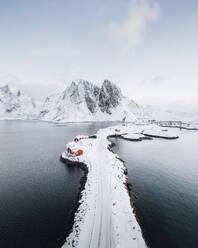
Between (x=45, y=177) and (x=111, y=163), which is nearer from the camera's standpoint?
(x=45, y=177)

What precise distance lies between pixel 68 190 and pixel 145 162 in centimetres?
2394

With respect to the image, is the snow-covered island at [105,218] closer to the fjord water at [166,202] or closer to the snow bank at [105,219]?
the snow bank at [105,219]

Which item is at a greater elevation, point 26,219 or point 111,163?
point 111,163

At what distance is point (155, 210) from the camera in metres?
17.3

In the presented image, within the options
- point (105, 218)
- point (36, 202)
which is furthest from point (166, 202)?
point (36, 202)

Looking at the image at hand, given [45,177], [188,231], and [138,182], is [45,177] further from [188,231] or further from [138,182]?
[188,231]

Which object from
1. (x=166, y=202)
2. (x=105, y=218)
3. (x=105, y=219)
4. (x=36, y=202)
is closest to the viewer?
(x=105, y=219)

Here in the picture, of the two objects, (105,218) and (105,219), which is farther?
(105,218)

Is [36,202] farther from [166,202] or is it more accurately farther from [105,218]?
[166,202]

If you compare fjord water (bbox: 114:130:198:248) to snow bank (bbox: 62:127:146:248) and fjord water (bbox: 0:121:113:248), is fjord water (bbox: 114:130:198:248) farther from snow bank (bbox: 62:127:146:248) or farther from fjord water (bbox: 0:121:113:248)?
fjord water (bbox: 0:121:113:248)

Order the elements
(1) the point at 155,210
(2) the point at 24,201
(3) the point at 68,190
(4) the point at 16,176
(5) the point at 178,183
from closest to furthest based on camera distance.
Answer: (1) the point at 155,210, (2) the point at 24,201, (3) the point at 68,190, (5) the point at 178,183, (4) the point at 16,176

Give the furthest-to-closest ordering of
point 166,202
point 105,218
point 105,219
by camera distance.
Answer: point 166,202, point 105,218, point 105,219

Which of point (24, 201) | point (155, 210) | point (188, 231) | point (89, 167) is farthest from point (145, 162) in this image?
point (24, 201)

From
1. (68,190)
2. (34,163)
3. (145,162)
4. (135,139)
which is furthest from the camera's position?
(135,139)
